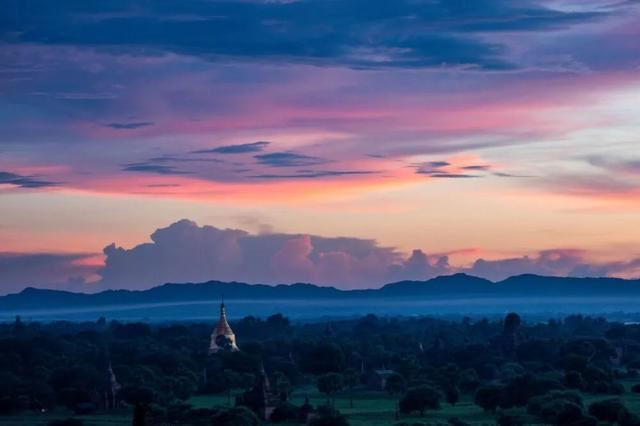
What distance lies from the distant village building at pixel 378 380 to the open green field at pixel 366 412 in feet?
8.00

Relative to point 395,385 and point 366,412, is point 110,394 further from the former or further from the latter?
point 395,385

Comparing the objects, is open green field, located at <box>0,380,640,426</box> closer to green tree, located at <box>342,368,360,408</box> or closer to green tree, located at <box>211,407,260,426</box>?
green tree, located at <box>342,368,360,408</box>

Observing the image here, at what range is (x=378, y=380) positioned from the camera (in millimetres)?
127250

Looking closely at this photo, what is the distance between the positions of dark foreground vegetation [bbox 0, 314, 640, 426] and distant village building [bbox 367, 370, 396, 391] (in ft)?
0.49

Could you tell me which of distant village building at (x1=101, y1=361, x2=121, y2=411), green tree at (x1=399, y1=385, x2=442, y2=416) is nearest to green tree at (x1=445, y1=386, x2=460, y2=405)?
green tree at (x1=399, y1=385, x2=442, y2=416)

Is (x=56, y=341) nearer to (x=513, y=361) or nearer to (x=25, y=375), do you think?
(x=25, y=375)

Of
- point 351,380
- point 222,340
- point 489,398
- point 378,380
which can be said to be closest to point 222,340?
point 222,340

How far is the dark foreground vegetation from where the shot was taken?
94.6 metres

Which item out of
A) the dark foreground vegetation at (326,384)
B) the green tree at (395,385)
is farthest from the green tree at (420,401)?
the green tree at (395,385)

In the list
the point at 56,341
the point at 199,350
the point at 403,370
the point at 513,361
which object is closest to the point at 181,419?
the point at 403,370

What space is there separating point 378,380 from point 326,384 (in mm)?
7818

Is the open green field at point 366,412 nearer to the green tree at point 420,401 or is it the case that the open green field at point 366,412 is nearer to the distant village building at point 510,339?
the green tree at point 420,401

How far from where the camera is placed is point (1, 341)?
171750mm

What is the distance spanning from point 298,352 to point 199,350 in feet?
41.6
